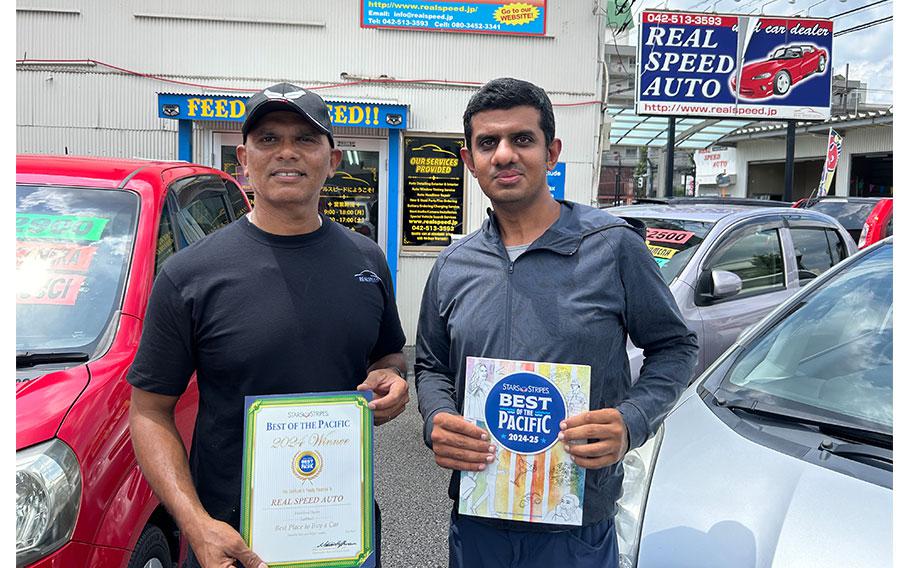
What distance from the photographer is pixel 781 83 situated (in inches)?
473

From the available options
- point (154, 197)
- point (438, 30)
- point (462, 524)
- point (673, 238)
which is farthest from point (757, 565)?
point (438, 30)

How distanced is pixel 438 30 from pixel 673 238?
471 centimetres

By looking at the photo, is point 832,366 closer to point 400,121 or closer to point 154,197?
point 154,197

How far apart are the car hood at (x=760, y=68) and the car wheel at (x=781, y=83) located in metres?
0.14

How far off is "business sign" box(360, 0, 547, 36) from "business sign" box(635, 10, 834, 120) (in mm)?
3467

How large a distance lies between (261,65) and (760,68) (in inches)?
333

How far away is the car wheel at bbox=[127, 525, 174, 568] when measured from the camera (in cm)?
223

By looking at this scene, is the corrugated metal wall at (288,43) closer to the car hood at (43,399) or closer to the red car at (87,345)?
the red car at (87,345)

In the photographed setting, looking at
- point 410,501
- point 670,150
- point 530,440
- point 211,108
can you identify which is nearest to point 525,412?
point 530,440

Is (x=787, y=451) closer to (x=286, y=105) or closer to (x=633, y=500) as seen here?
(x=633, y=500)

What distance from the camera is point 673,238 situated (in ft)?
18.1

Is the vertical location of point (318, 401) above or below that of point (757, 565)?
above

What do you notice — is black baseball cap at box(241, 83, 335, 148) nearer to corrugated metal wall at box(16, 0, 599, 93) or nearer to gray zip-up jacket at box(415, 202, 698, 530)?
gray zip-up jacket at box(415, 202, 698, 530)

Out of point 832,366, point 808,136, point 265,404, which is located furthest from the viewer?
point 808,136
